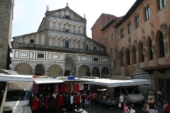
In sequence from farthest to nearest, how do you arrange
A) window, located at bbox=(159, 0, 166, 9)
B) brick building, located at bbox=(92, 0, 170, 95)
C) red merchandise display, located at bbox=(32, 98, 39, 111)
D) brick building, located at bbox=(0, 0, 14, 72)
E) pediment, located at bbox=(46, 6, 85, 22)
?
pediment, located at bbox=(46, 6, 85, 22) → brick building, located at bbox=(0, 0, 14, 72) → window, located at bbox=(159, 0, 166, 9) → brick building, located at bbox=(92, 0, 170, 95) → red merchandise display, located at bbox=(32, 98, 39, 111)

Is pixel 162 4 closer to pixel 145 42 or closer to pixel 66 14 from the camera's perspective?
pixel 145 42

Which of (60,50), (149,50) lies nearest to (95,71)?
(60,50)

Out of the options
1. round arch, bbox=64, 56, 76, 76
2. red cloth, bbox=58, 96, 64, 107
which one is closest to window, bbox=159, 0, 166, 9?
red cloth, bbox=58, 96, 64, 107

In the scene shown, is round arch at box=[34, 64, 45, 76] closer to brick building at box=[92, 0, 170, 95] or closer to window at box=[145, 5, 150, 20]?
brick building at box=[92, 0, 170, 95]

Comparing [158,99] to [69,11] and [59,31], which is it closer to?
[59,31]

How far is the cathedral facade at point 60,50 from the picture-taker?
24.3 m

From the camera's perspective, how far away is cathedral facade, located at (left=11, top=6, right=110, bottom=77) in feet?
79.7

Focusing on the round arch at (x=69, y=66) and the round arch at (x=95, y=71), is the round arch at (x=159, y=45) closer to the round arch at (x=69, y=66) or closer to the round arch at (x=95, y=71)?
the round arch at (x=69, y=66)

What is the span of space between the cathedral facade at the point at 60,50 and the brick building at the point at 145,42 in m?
4.11

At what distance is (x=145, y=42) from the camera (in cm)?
1862

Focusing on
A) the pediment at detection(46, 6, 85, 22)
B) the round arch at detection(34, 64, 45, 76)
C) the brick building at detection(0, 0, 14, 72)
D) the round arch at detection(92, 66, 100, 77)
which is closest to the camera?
the brick building at detection(0, 0, 14, 72)

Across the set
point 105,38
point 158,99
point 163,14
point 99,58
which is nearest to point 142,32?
point 163,14

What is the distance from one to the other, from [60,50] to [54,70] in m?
3.74

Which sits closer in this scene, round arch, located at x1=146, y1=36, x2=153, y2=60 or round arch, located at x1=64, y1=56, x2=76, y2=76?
round arch, located at x1=146, y1=36, x2=153, y2=60
